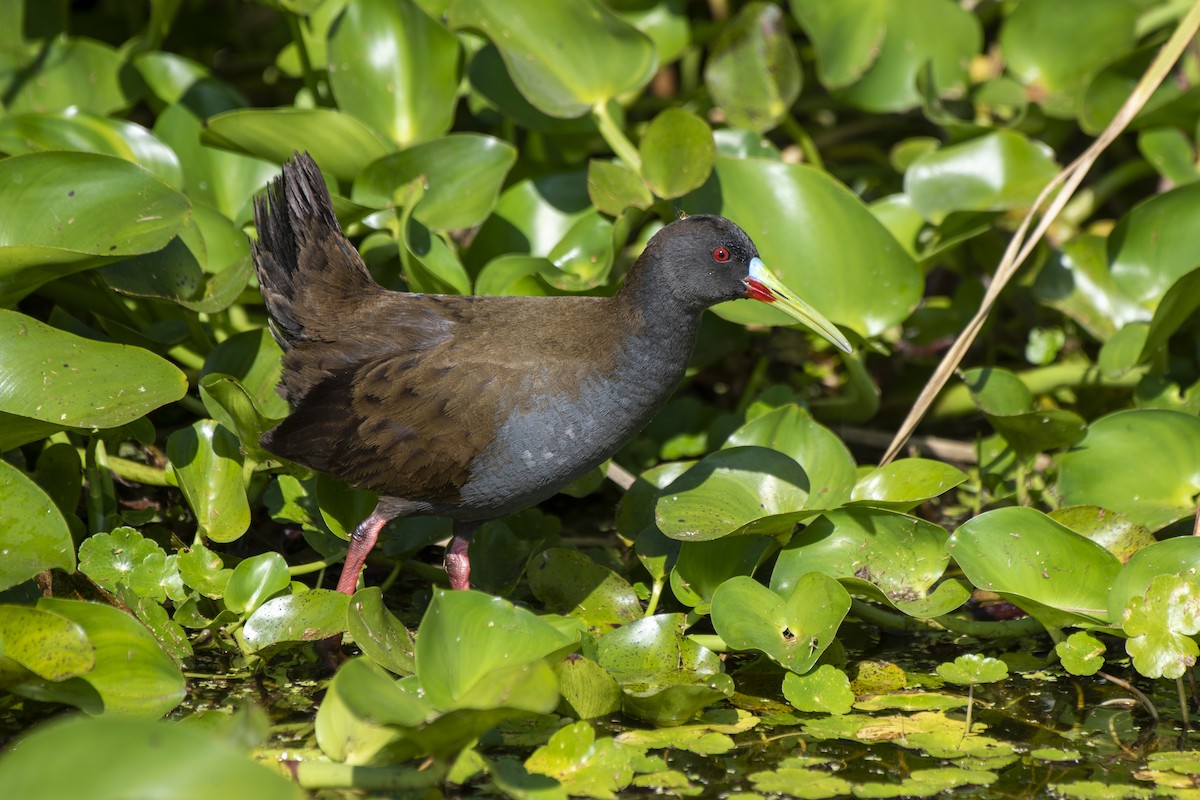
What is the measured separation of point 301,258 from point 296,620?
39.1 inches

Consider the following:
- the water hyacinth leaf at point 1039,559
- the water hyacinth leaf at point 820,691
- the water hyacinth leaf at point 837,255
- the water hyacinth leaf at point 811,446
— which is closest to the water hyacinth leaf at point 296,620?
the water hyacinth leaf at point 820,691

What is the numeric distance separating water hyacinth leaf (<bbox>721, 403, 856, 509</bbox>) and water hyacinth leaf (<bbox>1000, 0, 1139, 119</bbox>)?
1.94 metres

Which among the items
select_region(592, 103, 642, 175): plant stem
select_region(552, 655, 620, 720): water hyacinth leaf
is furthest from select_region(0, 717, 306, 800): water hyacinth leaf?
select_region(592, 103, 642, 175): plant stem

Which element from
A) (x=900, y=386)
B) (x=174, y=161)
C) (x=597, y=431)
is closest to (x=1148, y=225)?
(x=900, y=386)

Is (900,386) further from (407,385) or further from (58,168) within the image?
(58,168)

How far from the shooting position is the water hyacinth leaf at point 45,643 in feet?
8.66

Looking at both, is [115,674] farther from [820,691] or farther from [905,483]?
[905,483]

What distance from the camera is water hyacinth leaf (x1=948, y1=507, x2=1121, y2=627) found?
3.16 metres

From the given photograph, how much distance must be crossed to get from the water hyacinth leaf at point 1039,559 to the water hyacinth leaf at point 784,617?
14.2 inches

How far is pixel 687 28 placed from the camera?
200 inches

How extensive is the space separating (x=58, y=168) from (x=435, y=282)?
1050 mm

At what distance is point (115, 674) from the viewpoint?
270cm

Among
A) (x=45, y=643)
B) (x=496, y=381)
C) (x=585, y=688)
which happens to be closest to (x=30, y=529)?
(x=45, y=643)

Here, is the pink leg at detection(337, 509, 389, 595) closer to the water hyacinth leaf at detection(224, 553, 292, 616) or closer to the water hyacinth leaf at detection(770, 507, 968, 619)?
the water hyacinth leaf at detection(224, 553, 292, 616)
